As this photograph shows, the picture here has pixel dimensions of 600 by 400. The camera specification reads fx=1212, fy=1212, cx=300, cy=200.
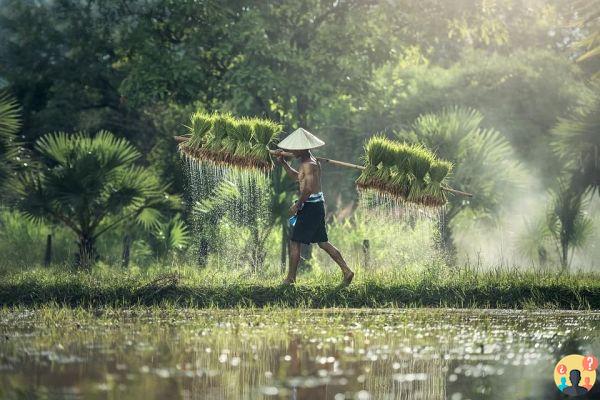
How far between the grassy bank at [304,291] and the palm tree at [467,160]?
7375 millimetres

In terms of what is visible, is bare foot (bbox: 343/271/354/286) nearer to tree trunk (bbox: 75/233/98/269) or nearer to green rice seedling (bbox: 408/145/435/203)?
green rice seedling (bbox: 408/145/435/203)

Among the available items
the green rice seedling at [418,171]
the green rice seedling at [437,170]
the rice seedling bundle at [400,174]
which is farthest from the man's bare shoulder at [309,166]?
the green rice seedling at [437,170]

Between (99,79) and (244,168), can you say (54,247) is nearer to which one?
(99,79)

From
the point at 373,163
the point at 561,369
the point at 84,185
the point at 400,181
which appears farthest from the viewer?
the point at 84,185

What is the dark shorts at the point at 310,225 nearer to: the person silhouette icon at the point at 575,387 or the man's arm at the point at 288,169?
the man's arm at the point at 288,169

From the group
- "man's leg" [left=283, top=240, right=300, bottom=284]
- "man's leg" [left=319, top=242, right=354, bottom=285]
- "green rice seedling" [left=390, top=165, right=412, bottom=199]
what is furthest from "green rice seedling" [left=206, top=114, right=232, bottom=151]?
"green rice seedling" [left=390, top=165, right=412, bottom=199]

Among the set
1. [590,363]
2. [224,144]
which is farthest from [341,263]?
[590,363]

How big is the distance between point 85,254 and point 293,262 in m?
4.60

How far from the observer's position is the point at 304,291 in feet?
50.9

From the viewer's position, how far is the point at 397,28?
26.5 m

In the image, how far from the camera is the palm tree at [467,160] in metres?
23.7

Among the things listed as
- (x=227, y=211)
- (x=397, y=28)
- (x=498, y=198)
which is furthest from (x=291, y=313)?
(x=397, y=28)

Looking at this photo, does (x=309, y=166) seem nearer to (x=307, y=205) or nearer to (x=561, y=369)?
(x=307, y=205)

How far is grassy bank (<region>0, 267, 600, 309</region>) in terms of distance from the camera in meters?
15.4
